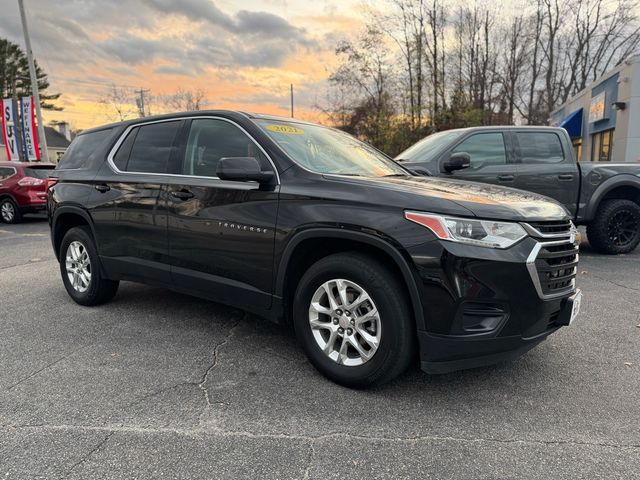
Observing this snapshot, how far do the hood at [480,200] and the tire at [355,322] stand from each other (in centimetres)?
45

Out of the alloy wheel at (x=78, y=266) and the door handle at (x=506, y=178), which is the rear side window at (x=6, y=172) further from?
the door handle at (x=506, y=178)

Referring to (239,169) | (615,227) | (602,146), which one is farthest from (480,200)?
(602,146)

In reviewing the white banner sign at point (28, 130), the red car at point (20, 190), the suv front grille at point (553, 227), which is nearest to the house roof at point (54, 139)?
the white banner sign at point (28, 130)

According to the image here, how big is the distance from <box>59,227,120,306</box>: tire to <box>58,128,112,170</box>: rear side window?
Result: 672 mm

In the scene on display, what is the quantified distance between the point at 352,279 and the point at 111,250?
8.38 feet

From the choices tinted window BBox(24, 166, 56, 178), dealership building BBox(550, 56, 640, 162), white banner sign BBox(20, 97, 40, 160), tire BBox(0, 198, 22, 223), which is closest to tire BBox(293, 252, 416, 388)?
tinted window BBox(24, 166, 56, 178)

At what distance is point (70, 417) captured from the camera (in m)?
2.59

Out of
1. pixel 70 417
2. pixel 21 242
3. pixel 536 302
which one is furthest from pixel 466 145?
pixel 21 242

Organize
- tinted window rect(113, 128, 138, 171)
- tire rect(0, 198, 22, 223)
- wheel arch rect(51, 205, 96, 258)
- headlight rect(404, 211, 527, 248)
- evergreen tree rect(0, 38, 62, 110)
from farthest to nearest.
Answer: evergreen tree rect(0, 38, 62, 110), tire rect(0, 198, 22, 223), wheel arch rect(51, 205, 96, 258), tinted window rect(113, 128, 138, 171), headlight rect(404, 211, 527, 248)

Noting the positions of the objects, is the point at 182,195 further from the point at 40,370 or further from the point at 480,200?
the point at 480,200

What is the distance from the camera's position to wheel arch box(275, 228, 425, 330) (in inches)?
101

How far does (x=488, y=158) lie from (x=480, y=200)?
4.38 m

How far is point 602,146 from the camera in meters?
19.4

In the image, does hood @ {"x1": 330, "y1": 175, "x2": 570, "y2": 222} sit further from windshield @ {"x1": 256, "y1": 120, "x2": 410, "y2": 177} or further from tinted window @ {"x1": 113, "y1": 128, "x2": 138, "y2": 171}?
tinted window @ {"x1": 113, "y1": 128, "x2": 138, "y2": 171}
